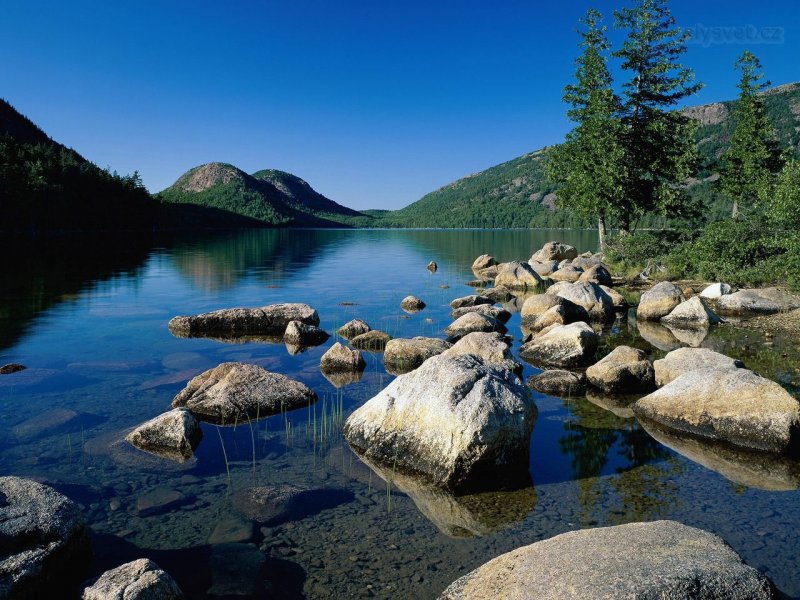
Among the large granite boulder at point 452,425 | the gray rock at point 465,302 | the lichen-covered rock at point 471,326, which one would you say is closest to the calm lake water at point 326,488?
the large granite boulder at point 452,425

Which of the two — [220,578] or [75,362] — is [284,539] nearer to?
[220,578]

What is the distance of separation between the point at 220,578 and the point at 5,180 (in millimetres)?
99505

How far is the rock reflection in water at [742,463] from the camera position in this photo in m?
8.51

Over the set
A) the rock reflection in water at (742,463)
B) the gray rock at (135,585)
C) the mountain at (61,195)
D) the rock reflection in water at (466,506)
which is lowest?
the rock reflection in water at (466,506)

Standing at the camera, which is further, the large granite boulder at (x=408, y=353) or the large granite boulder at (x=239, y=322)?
the large granite boulder at (x=239, y=322)

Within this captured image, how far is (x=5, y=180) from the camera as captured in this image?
276 feet

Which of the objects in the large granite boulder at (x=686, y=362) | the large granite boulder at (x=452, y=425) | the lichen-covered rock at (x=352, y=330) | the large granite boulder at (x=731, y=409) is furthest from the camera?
the lichen-covered rock at (x=352, y=330)

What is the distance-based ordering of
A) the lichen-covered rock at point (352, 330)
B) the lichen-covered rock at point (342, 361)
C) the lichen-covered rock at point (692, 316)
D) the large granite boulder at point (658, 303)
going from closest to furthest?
1. the lichen-covered rock at point (342, 361)
2. the lichen-covered rock at point (352, 330)
3. the lichen-covered rock at point (692, 316)
4. the large granite boulder at point (658, 303)

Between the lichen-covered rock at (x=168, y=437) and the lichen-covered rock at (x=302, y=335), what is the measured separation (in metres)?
8.36

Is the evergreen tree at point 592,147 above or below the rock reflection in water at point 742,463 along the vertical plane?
above

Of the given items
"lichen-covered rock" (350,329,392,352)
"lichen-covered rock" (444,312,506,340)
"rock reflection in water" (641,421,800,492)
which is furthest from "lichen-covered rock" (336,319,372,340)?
"rock reflection in water" (641,421,800,492)

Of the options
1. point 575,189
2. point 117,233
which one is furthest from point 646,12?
point 117,233

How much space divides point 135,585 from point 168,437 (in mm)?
4733

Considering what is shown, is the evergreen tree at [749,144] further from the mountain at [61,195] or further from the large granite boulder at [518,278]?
the mountain at [61,195]
